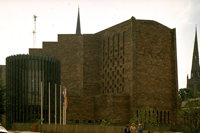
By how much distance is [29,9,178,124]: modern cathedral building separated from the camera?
84.5 meters

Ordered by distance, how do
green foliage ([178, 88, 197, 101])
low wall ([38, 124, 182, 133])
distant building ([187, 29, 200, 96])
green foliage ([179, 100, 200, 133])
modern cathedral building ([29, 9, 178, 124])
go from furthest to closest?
distant building ([187, 29, 200, 96]) → green foliage ([178, 88, 197, 101]) → modern cathedral building ([29, 9, 178, 124]) → green foliage ([179, 100, 200, 133]) → low wall ([38, 124, 182, 133])

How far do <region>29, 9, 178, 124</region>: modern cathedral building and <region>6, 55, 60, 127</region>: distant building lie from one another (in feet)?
47.2

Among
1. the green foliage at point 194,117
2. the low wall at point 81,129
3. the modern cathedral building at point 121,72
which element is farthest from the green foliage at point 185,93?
the low wall at point 81,129

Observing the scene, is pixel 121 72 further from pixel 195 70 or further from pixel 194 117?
pixel 195 70

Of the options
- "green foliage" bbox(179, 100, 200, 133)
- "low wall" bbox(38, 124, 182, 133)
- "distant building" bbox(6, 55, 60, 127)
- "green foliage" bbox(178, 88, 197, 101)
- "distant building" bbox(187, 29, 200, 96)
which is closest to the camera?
"low wall" bbox(38, 124, 182, 133)

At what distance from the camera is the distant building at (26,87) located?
245 feet

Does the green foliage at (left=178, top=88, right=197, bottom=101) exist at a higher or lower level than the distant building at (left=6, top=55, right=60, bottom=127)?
lower

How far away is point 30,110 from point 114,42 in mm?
26040

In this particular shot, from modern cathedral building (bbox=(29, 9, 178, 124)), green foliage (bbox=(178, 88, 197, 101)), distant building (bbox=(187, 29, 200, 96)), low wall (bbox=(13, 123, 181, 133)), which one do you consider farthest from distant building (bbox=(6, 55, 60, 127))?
distant building (bbox=(187, 29, 200, 96))

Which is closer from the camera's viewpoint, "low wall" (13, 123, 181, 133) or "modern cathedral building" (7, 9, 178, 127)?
"low wall" (13, 123, 181, 133)

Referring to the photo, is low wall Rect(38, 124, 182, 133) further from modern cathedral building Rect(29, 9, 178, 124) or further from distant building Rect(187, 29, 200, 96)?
distant building Rect(187, 29, 200, 96)

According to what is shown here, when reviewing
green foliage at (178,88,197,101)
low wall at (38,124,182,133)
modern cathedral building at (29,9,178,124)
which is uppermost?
modern cathedral building at (29,9,178,124)

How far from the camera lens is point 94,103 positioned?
302 feet

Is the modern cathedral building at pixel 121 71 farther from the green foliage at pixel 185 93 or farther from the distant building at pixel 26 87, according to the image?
the green foliage at pixel 185 93
